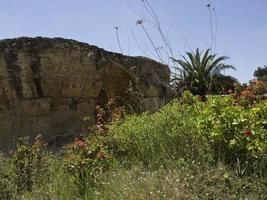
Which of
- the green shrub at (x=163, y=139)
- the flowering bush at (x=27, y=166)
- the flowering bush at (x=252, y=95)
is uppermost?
the flowering bush at (x=252, y=95)

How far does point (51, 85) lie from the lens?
7.69 metres

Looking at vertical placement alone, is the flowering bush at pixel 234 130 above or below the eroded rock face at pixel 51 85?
below

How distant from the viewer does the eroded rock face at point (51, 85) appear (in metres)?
7.23

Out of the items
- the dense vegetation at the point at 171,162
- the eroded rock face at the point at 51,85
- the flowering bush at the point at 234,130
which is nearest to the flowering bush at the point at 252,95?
the dense vegetation at the point at 171,162

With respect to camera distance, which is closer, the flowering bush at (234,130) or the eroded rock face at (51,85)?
the flowering bush at (234,130)

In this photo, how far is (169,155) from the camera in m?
5.06

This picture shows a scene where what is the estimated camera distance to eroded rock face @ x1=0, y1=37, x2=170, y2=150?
7227mm

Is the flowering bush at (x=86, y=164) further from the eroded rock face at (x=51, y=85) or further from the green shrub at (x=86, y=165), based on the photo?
the eroded rock face at (x=51, y=85)

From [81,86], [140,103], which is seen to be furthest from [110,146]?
[140,103]

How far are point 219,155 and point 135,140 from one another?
4.48 ft

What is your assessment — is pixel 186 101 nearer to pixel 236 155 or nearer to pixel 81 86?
pixel 236 155

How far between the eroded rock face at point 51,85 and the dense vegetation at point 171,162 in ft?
5.66

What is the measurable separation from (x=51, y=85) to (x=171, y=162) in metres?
3.50

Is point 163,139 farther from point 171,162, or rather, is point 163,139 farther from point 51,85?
point 51,85
